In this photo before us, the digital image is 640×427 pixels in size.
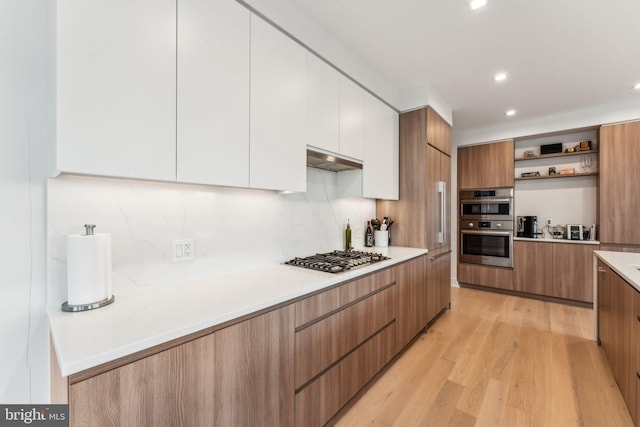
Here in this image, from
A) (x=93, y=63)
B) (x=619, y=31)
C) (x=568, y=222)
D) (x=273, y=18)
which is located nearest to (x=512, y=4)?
(x=619, y=31)

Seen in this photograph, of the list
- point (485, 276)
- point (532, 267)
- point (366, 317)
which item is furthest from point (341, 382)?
point (532, 267)

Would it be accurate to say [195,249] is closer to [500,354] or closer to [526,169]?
[500,354]

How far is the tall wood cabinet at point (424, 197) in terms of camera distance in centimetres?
284

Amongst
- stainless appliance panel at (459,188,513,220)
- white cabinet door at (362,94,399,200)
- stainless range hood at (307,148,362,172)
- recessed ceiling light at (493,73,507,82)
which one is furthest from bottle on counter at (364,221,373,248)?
stainless appliance panel at (459,188,513,220)

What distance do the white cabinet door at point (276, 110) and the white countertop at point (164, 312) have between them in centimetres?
55

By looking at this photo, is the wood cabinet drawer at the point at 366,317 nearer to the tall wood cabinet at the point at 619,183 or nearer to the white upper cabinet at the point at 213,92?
the white upper cabinet at the point at 213,92

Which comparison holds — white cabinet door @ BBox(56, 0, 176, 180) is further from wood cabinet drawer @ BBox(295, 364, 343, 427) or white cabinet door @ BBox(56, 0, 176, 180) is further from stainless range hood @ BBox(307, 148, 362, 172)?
wood cabinet drawer @ BBox(295, 364, 343, 427)

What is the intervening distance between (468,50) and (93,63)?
2.58 meters

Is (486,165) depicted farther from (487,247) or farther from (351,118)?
(351,118)

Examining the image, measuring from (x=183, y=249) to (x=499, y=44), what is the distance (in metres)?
2.78

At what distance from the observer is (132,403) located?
0.83m

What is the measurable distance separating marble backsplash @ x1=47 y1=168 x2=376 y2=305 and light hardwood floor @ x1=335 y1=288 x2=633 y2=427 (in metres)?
1.22

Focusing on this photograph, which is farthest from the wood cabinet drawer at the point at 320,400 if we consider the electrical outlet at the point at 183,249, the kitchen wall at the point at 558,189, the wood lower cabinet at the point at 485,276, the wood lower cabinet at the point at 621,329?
the kitchen wall at the point at 558,189

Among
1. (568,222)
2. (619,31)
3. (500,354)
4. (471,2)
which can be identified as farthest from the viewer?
(568,222)
